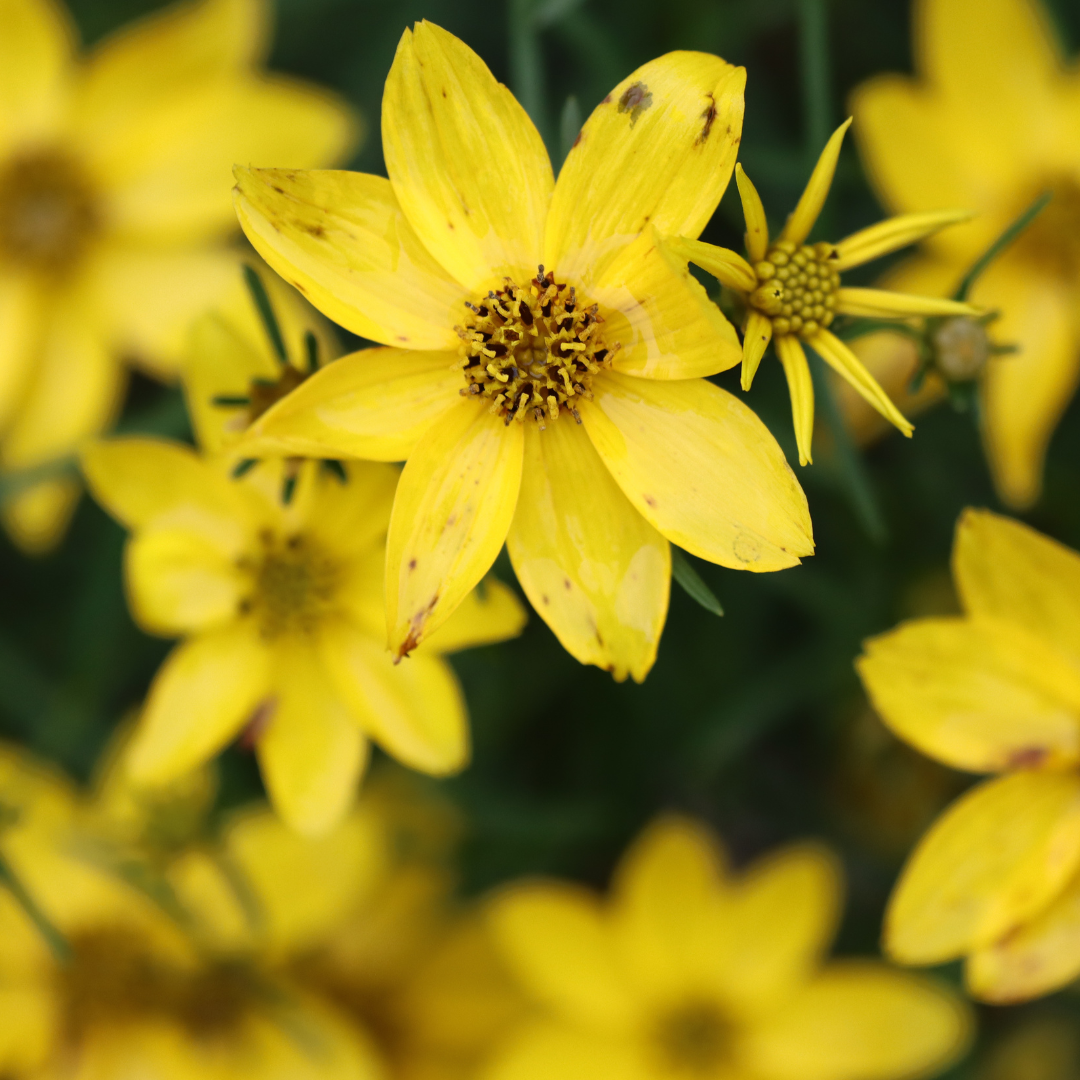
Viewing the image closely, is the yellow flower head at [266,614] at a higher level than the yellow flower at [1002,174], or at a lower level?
lower

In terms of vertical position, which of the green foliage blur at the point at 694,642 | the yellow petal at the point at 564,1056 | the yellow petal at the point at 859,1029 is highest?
the green foliage blur at the point at 694,642

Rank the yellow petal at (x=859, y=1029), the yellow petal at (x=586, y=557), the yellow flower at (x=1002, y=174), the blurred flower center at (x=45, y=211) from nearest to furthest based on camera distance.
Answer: the yellow petal at (x=586, y=557), the yellow flower at (x=1002, y=174), the yellow petal at (x=859, y=1029), the blurred flower center at (x=45, y=211)

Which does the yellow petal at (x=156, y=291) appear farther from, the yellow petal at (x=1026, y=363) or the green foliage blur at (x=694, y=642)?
the yellow petal at (x=1026, y=363)

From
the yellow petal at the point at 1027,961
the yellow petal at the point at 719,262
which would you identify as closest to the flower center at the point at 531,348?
the yellow petal at the point at 719,262

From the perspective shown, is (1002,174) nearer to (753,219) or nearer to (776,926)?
(753,219)

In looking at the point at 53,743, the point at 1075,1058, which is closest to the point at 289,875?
the point at 53,743

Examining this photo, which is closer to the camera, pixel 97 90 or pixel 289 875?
pixel 289 875

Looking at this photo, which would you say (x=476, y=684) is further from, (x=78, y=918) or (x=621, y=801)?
(x=78, y=918)

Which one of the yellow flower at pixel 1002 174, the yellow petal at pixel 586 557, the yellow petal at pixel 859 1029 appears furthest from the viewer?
the yellow petal at pixel 859 1029
